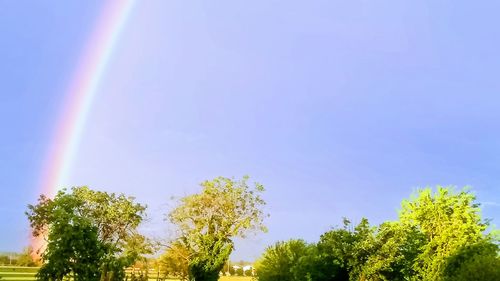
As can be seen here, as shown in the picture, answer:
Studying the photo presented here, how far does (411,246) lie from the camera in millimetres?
39938

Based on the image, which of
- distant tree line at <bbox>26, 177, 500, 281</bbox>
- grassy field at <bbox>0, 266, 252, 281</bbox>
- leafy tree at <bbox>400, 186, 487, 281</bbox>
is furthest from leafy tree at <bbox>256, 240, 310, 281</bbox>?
grassy field at <bbox>0, 266, 252, 281</bbox>

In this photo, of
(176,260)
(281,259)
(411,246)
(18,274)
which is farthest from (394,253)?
(18,274)

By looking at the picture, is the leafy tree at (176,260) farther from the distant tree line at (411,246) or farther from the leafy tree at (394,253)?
the leafy tree at (394,253)

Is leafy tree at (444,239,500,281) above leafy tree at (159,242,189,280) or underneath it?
underneath

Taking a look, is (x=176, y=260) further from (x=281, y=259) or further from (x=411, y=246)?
(x=411, y=246)

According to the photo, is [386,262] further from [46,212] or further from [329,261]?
[46,212]

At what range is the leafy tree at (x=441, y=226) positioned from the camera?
3697 cm

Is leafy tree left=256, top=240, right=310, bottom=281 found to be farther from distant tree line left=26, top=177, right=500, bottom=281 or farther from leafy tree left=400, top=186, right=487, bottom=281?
leafy tree left=400, top=186, right=487, bottom=281

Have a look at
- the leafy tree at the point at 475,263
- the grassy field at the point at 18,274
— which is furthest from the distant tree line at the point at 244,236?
the grassy field at the point at 18,274

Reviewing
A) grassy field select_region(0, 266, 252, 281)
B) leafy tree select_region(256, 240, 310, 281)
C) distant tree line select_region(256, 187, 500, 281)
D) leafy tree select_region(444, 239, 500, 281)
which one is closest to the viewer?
leafy tree select_region(444, 239, 500, 281)

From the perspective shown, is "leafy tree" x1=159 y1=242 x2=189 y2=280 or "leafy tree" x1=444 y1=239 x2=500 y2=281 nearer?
"leafy tree" x1=444 y1=239 x2=500 y2=281

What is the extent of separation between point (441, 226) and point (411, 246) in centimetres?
276

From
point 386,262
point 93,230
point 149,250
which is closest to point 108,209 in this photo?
point 149,250

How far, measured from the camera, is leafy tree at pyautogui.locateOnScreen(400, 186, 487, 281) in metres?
37.0
